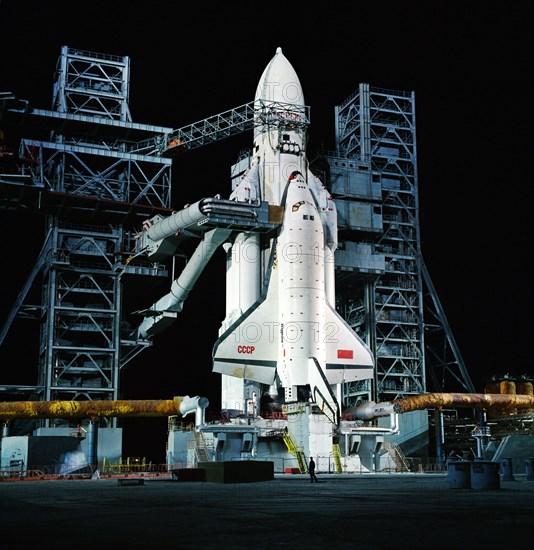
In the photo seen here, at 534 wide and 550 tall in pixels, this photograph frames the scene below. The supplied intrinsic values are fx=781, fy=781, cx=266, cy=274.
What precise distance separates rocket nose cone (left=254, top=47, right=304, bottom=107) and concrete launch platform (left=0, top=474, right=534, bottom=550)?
38.8m

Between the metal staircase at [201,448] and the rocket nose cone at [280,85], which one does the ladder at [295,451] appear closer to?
the metal staircase at [201,448]

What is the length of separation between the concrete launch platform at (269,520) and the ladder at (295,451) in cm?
2306

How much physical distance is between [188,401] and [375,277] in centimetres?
2370

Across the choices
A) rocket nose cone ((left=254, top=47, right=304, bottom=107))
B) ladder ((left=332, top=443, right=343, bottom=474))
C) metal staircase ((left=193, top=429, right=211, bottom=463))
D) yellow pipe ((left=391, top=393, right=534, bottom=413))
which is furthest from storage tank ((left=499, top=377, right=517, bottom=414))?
rocket nose cone ((left=254, top=47, right=304, bottom=107))

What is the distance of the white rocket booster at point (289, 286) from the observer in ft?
164

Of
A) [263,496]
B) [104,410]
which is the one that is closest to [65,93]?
[104,410]

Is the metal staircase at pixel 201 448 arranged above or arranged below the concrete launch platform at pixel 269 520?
above

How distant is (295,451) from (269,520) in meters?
32.6

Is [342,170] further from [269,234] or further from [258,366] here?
[258,366]

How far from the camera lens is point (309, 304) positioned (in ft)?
A: 166

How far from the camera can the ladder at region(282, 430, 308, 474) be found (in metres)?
46.7

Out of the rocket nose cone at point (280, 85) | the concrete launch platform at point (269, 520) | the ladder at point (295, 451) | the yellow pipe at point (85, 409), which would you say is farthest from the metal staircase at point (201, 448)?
the rocket nose cone at point (280, 85)

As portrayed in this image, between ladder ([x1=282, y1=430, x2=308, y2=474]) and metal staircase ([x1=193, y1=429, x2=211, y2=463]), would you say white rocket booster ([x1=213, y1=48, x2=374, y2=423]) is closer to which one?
ladder ([x1=282, y1=430, x2=308, y2=474])

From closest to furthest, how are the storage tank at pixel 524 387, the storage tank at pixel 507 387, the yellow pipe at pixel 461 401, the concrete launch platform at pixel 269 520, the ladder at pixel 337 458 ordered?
1. the concrete launch platform at pixel 269 520
2. the ladder at pixel 337 458
3. the yellow pipe at pixel 461 401
4. the storage tank at pixel 507 387
5. the storage tank at pixel 524 387
